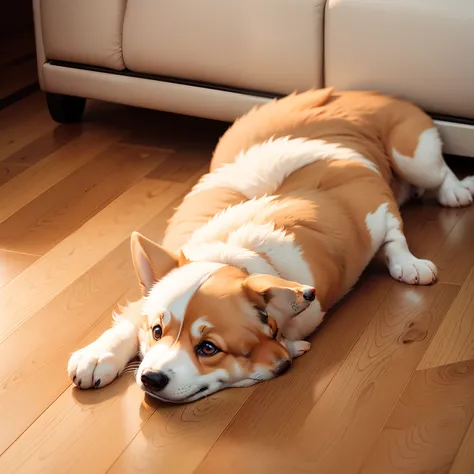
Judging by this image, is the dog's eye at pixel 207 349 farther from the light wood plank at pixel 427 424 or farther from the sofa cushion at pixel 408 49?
the sofa cushion at pixel 408 49

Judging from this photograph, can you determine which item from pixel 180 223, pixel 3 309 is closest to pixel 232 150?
pixel 180 223

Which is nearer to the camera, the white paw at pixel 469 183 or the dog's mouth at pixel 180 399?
the dog's mouth at pixel 180 399

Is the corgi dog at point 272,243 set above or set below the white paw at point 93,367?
above

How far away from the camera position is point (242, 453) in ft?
5.43

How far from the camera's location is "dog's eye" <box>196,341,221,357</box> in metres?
1.73

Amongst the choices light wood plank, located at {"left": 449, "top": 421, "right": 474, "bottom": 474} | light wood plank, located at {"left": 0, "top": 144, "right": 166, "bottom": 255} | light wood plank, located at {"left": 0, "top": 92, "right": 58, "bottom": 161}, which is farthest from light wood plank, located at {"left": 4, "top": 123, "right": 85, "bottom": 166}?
light wood plank, located at {"left": 449, "top": 421, "right": 474, "bottom": 474}

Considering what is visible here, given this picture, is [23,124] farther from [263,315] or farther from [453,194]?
[263,315]

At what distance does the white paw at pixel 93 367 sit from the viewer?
1.85 meters

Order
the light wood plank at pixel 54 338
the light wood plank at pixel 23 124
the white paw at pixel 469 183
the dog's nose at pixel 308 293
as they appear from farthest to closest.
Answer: the light wood plank at pixel 23 124
the white paw at pixel 469 183
the light wood plank at pixel 54 338
the dog's nose at pixel 308 293

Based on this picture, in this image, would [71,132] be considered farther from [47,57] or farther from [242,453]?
[242,453]

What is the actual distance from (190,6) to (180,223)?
0.91 meters

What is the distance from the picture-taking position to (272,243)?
Answer: 6.29 feet

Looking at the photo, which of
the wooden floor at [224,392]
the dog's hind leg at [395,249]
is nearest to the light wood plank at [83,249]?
the wooden floor at [224,392]

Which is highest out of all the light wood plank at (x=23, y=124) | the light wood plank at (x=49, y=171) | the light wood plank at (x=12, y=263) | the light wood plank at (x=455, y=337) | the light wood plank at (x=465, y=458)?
the light wood plank at (x=465, y=458)
